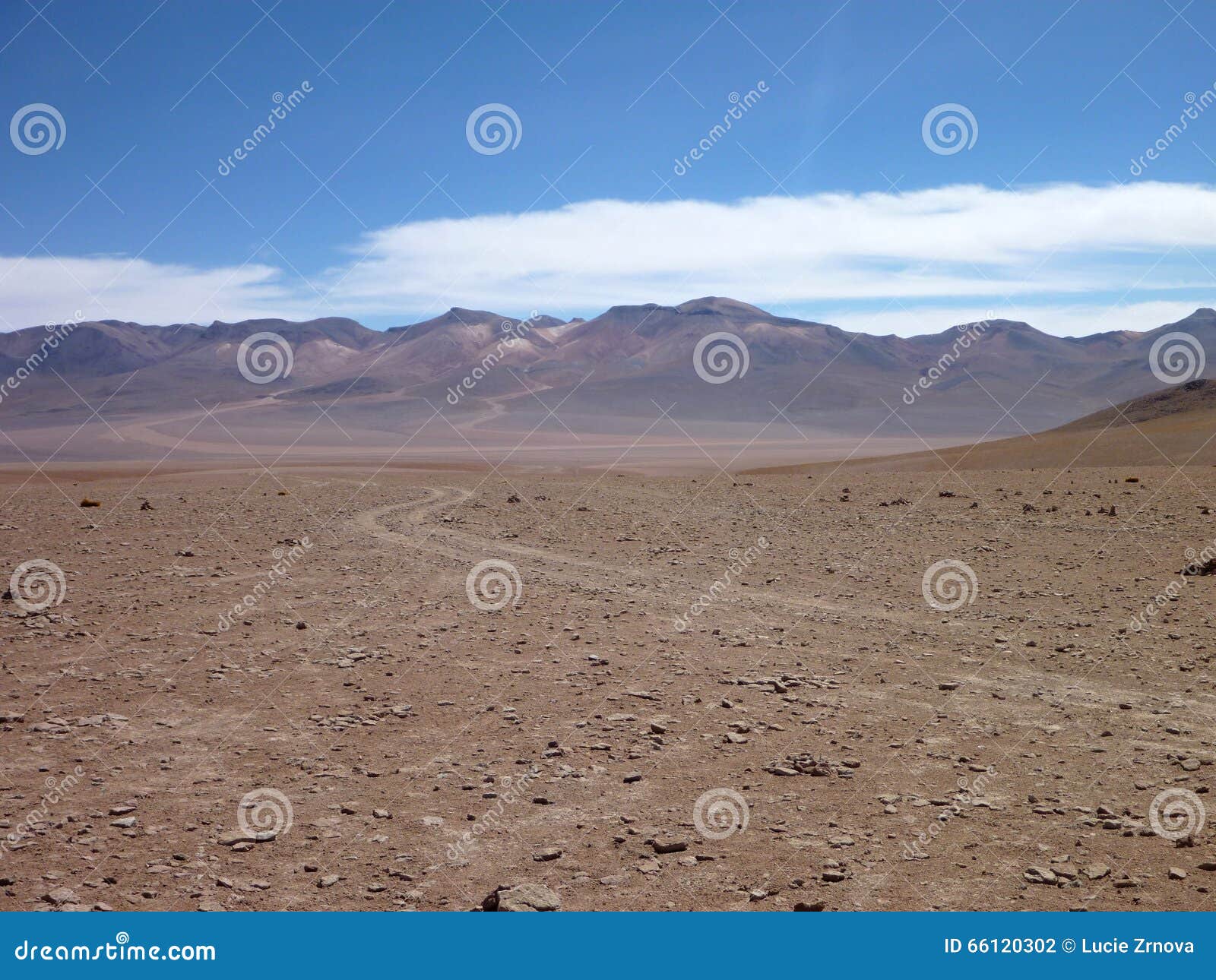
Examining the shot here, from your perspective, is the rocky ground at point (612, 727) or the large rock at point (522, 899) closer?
the large rock at point (522, 899)

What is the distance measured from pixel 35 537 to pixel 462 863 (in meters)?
12.8

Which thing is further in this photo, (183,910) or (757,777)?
(757,777)

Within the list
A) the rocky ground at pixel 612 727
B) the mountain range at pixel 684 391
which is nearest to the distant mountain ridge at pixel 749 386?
the mountain range at pixel 684 391

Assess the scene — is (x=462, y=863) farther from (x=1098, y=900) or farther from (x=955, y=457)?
(x=955, y=457)

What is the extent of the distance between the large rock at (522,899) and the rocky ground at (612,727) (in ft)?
0.08

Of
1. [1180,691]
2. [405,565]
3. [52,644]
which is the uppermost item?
[405,565]

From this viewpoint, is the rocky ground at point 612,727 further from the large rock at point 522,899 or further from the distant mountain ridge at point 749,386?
the distant mountain ridge at point 749,386

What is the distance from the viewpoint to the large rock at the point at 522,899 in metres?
4.09

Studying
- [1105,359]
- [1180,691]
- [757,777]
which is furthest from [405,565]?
[1105,359]

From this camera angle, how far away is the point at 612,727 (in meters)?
6.39

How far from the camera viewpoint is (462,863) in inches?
180

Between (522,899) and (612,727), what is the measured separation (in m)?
2.29

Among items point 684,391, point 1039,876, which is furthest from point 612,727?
point 684,391

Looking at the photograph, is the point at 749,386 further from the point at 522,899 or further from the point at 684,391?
the point at 522,899
